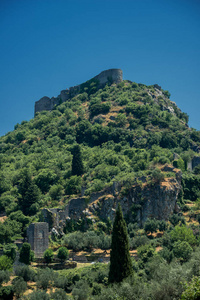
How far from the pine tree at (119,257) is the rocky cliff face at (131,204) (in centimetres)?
1625

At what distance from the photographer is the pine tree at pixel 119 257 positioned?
3175 cm

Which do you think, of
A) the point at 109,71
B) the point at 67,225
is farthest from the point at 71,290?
the point at 109,71

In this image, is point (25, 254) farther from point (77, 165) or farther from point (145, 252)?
point (77, 165)

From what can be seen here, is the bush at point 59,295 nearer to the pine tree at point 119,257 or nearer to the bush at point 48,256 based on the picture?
the pine tree at point 119,257

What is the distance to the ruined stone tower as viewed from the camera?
45034 mm

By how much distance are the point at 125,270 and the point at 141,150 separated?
3986cm

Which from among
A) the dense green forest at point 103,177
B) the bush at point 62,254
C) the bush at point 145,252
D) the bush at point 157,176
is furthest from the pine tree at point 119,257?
the bush at point 157,176

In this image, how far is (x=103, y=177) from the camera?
5944cm

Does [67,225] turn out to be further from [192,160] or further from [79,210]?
[192,160]

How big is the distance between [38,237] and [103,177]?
55.3 feet

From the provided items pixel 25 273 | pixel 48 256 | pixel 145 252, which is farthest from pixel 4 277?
pixel 145 252

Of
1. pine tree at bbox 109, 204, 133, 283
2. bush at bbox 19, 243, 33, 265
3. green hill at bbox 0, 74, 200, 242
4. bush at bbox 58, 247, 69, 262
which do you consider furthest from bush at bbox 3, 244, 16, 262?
pine tree at bbox 109, 204, 133, 283

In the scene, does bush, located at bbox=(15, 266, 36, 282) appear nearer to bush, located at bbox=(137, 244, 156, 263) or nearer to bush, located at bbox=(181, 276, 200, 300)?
bush, located at bbox=(137, 244, 156, 263)

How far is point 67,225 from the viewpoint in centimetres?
5034
